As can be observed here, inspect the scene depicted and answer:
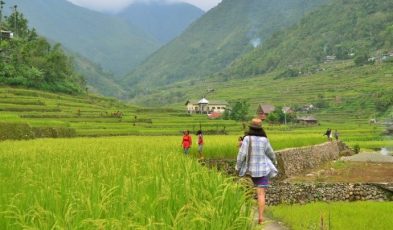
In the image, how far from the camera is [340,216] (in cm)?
1184

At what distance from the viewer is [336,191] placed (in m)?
16.0

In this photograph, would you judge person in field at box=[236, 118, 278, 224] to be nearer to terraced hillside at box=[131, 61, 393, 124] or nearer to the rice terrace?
the rice terrace

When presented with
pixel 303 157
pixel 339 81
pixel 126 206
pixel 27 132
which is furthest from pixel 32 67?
pixel 339 81

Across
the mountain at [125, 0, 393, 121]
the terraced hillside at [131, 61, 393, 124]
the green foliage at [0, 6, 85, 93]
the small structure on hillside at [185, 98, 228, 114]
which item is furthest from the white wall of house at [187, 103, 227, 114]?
the green foliage at [0, 6, 85, 93]

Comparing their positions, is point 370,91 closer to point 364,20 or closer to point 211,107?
point 211,107

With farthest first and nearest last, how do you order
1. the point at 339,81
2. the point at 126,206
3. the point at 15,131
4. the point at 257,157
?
the point at 339,81 → the point at 15,131 → the point at 257,157 → the point at 126,206

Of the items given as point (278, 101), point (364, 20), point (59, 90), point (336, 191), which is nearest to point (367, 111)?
point (278, 101)

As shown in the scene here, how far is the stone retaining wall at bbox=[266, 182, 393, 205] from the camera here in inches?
615

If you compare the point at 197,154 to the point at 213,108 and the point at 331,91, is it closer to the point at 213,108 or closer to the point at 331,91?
the point at 213,108

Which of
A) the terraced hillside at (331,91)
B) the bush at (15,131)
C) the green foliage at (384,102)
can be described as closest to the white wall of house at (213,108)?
the terraced hillside at (331,91)

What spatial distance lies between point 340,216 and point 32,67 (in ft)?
223

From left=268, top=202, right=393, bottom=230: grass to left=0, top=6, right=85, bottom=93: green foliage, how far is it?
59.2 metres

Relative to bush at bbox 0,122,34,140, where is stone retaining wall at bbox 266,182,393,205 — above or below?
below

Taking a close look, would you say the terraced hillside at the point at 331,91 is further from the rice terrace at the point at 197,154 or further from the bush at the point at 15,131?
the bush at the point at 15,131
